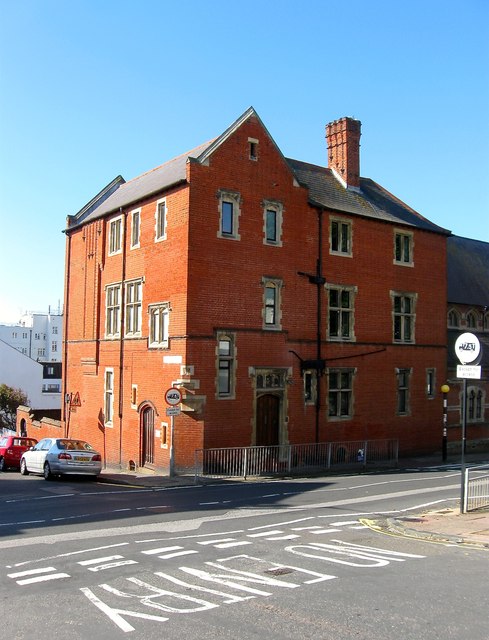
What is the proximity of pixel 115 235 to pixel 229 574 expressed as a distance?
77.8 ft

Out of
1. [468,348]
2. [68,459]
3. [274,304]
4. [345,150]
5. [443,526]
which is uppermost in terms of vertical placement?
[345,150]

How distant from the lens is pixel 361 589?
8.47 metres

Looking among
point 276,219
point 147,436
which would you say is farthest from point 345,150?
point 147,436

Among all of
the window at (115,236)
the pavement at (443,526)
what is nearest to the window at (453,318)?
the window at (115,236)

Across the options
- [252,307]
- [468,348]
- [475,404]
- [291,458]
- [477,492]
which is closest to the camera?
[468,348]

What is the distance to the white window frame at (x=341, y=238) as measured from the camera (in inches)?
1171

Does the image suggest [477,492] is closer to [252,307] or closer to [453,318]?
[252,307]

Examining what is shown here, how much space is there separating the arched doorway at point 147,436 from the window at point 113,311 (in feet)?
15.3

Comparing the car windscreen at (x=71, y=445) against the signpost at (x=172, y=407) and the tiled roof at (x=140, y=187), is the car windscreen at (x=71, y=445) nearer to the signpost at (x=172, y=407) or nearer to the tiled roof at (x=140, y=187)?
the signpost at (x=172, y=407)

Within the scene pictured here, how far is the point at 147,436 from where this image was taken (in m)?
26.8

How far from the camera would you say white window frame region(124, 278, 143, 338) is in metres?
28.3

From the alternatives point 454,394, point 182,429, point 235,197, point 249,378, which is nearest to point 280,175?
point 235,197

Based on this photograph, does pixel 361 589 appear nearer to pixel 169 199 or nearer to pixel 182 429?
pixel 182 429

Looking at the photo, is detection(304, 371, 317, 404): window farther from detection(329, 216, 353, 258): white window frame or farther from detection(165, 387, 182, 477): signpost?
detection(165, 387, 182, 477): signpost
